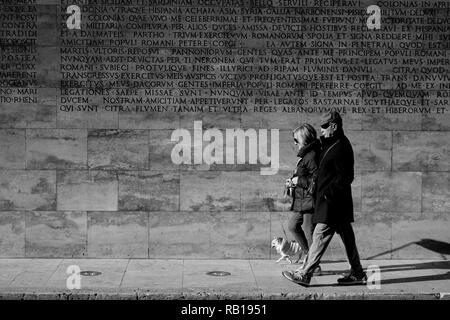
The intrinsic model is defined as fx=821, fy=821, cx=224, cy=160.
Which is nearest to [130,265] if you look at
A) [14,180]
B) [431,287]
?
[14,180]

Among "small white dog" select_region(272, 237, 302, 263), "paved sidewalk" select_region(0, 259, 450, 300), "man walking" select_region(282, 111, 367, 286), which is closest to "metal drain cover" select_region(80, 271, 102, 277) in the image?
"paved sidewalk" select_region(0, 259, 450, 300)

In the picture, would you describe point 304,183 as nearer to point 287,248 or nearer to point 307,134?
point 307,134

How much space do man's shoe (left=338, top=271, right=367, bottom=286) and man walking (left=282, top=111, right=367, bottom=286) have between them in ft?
0.04

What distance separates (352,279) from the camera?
10.3 m

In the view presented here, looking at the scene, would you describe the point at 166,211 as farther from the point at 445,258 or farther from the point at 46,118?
the point at 445,258

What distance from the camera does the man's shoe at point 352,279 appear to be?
1024cm

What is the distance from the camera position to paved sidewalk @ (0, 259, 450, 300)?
9641 mm

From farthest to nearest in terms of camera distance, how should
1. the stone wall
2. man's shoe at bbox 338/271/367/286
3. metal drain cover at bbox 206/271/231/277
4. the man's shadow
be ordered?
the stone wall < metal drain cover at bbox 206/271/231/277 < the man's shadow < man's shoe at bbox 338/271/367/286

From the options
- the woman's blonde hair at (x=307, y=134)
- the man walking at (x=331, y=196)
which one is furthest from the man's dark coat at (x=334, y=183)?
the woman's blonde hair at (x=307, y=134)

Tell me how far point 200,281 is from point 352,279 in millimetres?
1920

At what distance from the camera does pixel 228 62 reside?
12.2m

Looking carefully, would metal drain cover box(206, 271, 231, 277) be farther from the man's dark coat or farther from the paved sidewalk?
the man's dark coat

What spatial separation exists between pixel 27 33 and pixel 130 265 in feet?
12.4

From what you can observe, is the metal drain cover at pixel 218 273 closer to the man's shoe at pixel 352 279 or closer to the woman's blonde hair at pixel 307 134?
the man's shoe at pixel 352 279
